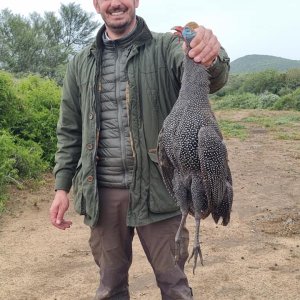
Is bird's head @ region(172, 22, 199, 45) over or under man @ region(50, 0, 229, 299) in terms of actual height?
over

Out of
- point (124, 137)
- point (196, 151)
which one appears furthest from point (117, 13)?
point (196, 151)

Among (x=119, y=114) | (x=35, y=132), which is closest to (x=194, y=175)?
(x=119, y=114)

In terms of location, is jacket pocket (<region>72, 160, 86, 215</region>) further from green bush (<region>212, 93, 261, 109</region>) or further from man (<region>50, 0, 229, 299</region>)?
green bush (<region>212, 93, 261, 109</region>)

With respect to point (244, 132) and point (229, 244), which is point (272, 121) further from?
point (229, 244)

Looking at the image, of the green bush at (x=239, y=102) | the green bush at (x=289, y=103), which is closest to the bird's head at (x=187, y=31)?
the green bush at (x=289, y=103)

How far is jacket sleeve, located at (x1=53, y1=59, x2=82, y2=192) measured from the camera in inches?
147

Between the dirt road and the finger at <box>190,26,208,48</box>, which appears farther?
the dirt road

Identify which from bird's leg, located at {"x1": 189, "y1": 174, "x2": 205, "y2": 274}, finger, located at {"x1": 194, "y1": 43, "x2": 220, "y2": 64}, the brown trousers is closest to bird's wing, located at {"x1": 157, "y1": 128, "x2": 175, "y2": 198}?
bird's leg, located at {"x1": 189, "y1": 174, "x2": 205, "y2": 274}

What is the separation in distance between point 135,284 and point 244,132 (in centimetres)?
1448

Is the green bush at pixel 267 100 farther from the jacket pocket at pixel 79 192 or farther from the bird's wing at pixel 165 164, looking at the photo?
the bird's wing at pixel 165 164

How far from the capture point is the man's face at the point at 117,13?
3.18 metres

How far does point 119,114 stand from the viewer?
3.42 metres

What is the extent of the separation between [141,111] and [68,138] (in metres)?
0.79

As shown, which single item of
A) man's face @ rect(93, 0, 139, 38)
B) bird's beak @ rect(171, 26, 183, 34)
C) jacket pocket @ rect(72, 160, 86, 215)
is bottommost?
jacket pocket @ rect(72, 160, 86, 215)
